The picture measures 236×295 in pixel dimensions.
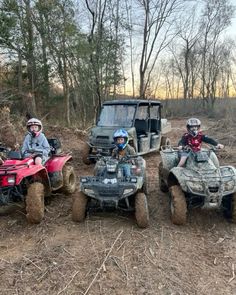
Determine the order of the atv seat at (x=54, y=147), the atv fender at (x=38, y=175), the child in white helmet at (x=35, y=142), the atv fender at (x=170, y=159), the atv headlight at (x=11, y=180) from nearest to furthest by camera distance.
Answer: the atv headlight at (x=11, y=180) → the atv fender at (x=38, y=175) → the child in white helmet at (x=35, y=142) → the atv fender at (x=170, y=159) → the atv seat at (x=54, y=147)

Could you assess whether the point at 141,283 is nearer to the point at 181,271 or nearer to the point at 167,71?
the point at 181,271

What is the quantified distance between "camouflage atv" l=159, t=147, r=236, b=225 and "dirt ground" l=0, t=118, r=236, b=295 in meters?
0.26

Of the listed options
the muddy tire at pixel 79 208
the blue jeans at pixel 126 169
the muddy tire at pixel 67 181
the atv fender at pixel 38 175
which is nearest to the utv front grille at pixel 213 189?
the blue jeans at pixel 126 169

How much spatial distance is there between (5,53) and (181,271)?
16.4m

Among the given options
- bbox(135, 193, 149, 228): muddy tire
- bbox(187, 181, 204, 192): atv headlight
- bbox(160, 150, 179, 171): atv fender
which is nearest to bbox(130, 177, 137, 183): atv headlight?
bbox(135, 193, 149, 228): muddy tire

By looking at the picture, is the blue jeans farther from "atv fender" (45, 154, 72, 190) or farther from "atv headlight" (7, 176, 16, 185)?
"atv headlight" (7, 176, 16, 185)

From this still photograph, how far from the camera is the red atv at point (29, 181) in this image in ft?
17.0

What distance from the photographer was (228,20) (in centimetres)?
3638

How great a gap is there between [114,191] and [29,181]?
145cm

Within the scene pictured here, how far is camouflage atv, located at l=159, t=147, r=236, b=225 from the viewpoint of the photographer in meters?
5.32

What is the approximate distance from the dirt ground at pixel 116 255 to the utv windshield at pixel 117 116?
4.69 meters

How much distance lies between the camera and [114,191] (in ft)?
17.4

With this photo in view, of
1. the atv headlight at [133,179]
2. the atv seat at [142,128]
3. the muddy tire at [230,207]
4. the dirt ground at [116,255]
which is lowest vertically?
the dirt ground at [116,255]

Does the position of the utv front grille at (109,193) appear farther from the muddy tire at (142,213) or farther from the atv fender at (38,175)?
the atv fender at (38,175)
